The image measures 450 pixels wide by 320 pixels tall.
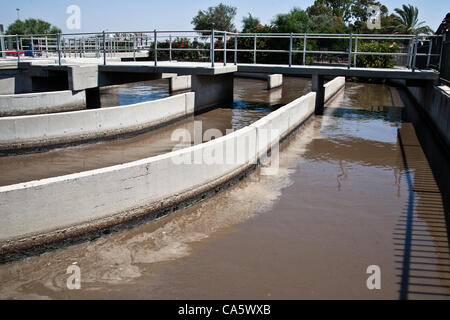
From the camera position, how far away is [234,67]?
16.6 metres

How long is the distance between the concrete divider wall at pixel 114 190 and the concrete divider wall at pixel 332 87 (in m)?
12.2

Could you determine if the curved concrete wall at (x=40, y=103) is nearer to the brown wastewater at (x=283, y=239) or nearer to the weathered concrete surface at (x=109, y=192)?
the brown wastewater at (x=283, y=239)

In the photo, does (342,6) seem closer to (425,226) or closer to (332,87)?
(332,87)

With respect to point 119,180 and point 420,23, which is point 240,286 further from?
point 420,23

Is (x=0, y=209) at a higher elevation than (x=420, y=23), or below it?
below

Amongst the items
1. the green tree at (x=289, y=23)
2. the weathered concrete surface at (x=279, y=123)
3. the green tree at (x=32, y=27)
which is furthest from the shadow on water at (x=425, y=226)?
the green tree at (x=32, y=27)

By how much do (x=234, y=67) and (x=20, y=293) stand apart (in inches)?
515

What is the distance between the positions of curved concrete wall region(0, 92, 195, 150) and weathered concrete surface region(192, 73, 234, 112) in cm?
204

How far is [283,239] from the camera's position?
6.28m

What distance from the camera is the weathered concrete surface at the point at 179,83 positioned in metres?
21.5

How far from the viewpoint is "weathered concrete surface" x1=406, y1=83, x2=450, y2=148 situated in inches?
449

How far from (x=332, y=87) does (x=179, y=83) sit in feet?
25.8

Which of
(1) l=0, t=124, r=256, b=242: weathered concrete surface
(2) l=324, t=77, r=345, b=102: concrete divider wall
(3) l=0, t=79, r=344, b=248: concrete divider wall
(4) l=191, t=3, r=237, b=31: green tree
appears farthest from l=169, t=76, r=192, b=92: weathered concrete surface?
(4) l=191, t=3, r=237, b=31: green tree

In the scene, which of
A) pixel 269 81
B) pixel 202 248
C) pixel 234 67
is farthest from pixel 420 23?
pixel 202 248
